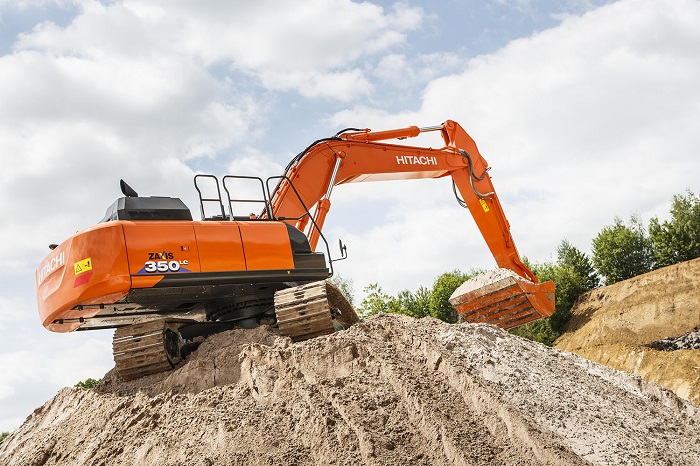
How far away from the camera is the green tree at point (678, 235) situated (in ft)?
97.1

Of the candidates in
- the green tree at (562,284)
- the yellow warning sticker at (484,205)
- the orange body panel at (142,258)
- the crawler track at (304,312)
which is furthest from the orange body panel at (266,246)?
the green tree at (562,284)

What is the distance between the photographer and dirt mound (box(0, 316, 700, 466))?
18.3 feet

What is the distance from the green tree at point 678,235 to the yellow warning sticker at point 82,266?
91.5ft

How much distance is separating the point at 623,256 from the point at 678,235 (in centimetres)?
248

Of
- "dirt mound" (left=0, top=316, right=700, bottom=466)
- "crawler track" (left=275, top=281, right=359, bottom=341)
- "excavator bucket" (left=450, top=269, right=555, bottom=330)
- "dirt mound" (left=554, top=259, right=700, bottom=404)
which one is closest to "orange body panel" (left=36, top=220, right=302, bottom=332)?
"crawler track" (left=275, top=281, right=359, bottom=341)

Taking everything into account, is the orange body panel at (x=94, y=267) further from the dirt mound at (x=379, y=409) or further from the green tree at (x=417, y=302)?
the green tree at (x=417, y=302)

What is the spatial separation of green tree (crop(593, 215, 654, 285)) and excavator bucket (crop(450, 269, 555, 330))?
2103 centimetres

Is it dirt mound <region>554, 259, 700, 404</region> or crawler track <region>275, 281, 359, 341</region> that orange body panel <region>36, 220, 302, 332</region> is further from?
dirt mound <region>554, 259, 700, 404</region>

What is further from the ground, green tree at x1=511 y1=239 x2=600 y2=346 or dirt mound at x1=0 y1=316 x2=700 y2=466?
green tree at x1=511 y1=239 x2=600 y2=346

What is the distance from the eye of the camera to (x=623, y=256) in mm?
31375

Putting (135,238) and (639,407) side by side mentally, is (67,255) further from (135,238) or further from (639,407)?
(639,407)

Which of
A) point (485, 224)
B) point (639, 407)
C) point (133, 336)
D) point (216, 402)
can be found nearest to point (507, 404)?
point (639, 407)

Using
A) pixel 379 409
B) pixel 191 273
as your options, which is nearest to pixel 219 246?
pixel 191 273

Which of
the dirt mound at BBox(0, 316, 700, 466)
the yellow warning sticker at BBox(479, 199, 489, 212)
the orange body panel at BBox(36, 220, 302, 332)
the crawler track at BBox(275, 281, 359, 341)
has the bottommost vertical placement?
the dirt mound at BBox(0, 316, 700, 466)
